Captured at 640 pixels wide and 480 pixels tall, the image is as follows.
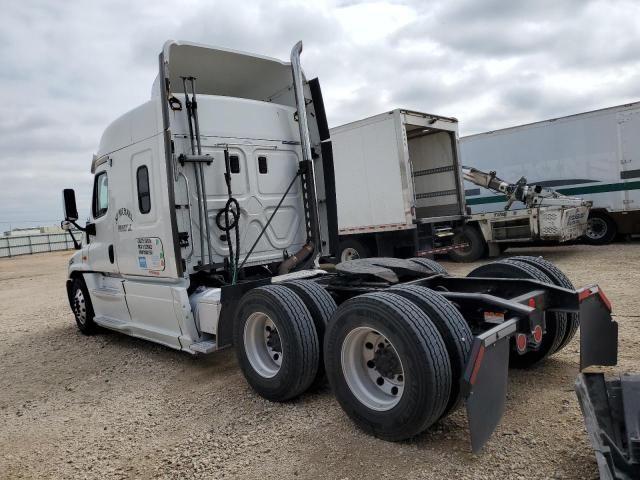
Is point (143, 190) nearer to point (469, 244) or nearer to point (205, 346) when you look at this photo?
point (205, 346)

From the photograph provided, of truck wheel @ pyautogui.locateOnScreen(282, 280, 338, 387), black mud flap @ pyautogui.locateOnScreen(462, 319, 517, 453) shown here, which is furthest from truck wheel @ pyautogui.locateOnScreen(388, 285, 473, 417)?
truck wheel @ pyautogui.locateOnScreen(282, 280, 338, 387)

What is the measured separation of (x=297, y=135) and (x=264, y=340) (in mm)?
2715

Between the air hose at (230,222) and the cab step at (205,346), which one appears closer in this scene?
the cab step at (205,346)

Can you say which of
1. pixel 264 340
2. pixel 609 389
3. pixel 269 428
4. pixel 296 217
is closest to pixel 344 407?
pixel 269 428

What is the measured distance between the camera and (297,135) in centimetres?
615

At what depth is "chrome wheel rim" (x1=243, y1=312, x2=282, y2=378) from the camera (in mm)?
4336

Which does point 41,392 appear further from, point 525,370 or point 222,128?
point 525,370

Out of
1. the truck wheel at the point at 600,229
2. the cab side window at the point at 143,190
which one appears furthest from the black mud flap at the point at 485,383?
the truck wheel at the point at 600,229

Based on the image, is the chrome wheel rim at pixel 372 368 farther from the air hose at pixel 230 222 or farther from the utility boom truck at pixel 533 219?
the utility boom truck at pixel 533 219

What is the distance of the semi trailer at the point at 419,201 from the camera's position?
1055 centimetres

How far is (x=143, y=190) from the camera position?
5484 mm

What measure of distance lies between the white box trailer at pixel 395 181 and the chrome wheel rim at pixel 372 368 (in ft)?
23.5

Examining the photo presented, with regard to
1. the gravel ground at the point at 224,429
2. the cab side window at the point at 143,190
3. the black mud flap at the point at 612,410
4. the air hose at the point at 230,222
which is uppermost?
the cab side window at the point at 143,190

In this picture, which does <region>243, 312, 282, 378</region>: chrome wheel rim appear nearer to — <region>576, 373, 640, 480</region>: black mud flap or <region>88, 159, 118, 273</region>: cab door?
<region>576, 373, 640, 480</region>: black mud flap
